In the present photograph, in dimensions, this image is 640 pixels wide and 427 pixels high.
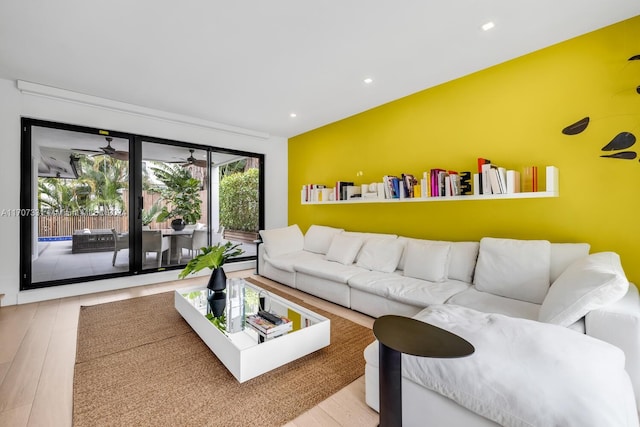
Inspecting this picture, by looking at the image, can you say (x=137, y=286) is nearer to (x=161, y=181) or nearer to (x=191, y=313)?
(x=161, y=181)

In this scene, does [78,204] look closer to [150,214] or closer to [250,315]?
[150,214]

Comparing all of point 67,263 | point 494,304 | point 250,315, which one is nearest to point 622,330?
point 494,304

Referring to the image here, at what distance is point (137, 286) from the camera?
403cm

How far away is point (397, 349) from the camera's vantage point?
1021 millimetres

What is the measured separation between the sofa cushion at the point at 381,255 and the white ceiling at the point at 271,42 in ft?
6.18

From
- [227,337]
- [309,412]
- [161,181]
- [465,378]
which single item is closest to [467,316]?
[465,378]

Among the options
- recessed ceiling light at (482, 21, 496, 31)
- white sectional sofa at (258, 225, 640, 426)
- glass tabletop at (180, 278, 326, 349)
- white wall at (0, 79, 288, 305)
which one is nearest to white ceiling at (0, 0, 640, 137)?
recessed ceiling light at (482, 21, 496, 31)

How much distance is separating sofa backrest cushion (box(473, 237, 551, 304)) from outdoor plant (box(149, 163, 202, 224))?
4.18 m

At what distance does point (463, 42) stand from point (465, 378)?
8.55ft

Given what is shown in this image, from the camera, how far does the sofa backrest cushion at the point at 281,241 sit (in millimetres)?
4355

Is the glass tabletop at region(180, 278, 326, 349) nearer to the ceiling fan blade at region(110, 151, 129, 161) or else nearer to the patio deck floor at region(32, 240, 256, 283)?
the patio deck floor at region(32, 240, 256, 283)

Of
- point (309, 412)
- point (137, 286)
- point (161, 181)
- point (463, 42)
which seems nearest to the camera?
point (309, 412)

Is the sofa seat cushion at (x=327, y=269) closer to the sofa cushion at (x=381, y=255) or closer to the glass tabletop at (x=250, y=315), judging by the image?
the sofa cushion at (x=381, y=255)

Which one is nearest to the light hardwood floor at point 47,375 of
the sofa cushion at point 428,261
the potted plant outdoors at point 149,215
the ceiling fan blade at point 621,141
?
the sofa cushion at point 428,261
